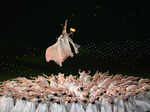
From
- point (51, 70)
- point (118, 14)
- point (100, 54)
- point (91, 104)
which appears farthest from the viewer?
point (118, 14)

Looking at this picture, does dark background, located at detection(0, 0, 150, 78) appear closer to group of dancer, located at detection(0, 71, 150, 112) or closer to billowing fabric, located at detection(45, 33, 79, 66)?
group of dancer, located at detection(0, 71, 150, 112)

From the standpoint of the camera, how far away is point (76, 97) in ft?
5.54

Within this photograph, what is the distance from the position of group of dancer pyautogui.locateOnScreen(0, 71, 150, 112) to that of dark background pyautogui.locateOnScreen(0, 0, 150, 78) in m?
2.25

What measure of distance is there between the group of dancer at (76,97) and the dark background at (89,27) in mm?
2247

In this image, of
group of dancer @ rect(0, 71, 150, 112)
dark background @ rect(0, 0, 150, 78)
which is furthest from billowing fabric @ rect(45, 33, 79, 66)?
dark background @ rect(0, 0, 150, 78)

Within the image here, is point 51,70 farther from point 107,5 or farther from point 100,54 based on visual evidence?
point 107,5

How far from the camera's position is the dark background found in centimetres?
454

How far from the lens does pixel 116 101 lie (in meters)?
1.69

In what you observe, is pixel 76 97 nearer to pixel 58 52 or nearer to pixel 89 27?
pixel 58 52

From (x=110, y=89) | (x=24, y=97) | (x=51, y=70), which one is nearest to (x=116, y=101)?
(x=110, y=89)

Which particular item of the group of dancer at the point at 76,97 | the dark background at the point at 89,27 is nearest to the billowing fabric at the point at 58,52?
the group of dancer at the point at 76,97

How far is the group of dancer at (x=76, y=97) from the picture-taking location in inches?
64.7

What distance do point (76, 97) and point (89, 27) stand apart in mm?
3839

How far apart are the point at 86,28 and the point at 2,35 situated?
1.52m
